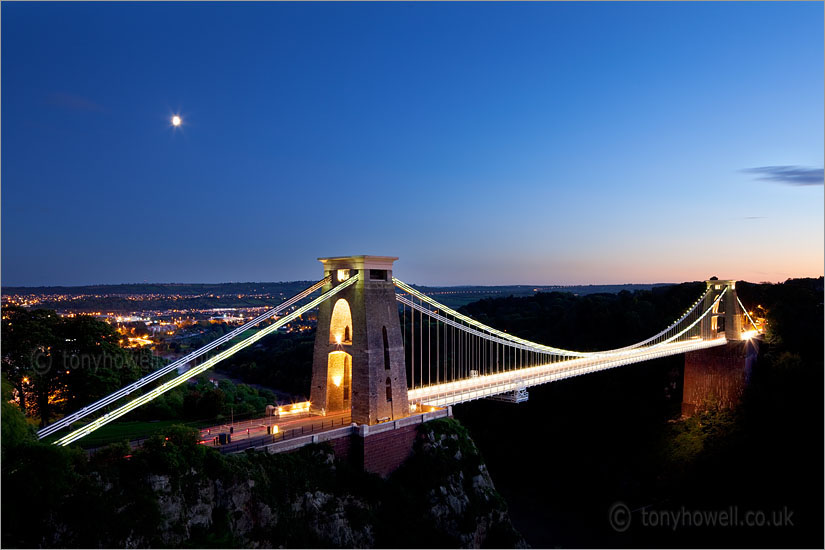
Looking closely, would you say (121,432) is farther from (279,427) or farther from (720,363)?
(720,363)

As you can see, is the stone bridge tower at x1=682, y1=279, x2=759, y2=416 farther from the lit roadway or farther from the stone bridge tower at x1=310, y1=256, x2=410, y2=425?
the lit roadway


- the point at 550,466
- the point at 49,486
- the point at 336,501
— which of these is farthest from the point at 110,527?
the point at 550,466

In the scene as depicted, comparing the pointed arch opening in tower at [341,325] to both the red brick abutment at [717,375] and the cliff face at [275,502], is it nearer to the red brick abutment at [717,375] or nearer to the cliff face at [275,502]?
the cliff face at [275,502]

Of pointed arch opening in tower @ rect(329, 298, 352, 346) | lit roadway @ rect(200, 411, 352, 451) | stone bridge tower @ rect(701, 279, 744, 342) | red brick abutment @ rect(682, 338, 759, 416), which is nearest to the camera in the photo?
lit roadway @ rect(200, 411, 352, 451)

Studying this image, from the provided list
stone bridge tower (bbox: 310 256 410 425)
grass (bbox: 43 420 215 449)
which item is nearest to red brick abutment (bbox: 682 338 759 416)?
stone bridge tower (bbox: 310 256 410 425)

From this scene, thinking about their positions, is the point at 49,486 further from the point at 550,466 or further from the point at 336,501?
the point at 550,466

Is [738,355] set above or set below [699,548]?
above

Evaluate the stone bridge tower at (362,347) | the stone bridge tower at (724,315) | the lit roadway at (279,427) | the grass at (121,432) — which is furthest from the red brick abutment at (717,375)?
the grass at (121,432)
